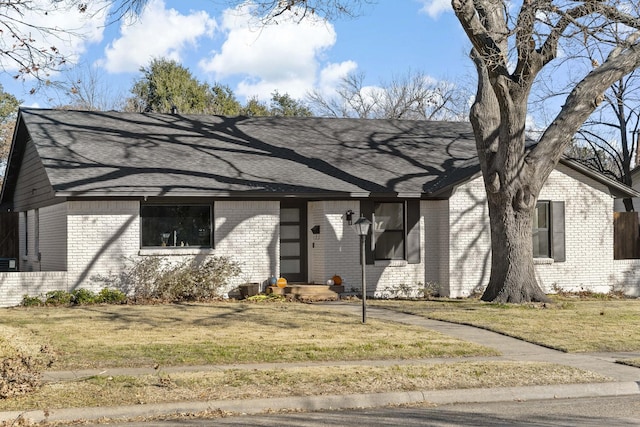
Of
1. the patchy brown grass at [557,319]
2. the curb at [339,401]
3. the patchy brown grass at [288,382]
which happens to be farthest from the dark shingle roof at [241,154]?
the curb at [339,401]

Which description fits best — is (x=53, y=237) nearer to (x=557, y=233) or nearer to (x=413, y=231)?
(x=413, y=231)

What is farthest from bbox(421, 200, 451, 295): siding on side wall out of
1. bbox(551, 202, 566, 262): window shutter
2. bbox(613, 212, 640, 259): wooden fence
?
bbox(613, 212, 640, 259): wooden fence

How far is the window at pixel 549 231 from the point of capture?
76.1 feet

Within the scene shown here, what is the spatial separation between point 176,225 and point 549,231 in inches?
393

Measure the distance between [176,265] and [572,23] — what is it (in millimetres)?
10589

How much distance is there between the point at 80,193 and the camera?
19438mm

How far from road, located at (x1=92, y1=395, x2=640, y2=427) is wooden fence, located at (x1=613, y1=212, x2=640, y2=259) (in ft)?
57.0

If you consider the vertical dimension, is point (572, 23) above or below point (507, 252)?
above

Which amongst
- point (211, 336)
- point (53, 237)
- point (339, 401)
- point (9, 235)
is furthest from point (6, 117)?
point (339, 401)

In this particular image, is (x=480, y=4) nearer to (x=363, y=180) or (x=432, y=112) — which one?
(x=363, y=180)

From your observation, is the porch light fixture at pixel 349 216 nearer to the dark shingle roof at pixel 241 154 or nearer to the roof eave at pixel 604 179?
the dark shingle roof at pixel 241 154

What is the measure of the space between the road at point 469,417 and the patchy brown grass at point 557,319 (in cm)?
374

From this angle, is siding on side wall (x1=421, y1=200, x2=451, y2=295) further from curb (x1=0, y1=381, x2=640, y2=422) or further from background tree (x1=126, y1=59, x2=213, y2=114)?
background tree (x1=126, y1=59, x2=213, y2=114)

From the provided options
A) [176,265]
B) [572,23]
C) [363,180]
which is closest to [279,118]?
[363,180]
